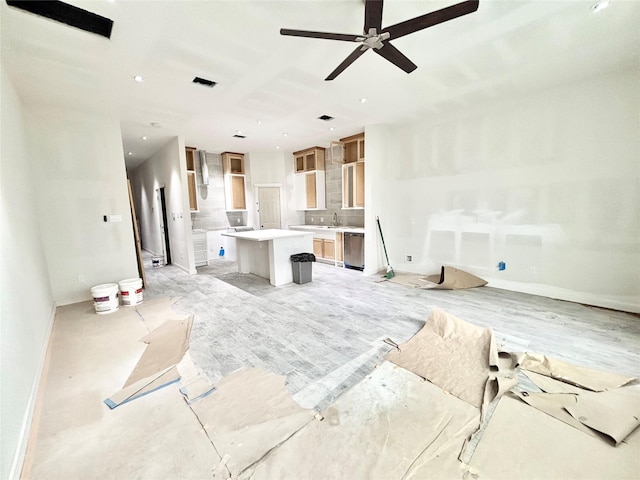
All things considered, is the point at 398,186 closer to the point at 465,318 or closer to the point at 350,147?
the point at 350,147

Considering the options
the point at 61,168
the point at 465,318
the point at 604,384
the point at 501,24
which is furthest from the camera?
the point at 61,168

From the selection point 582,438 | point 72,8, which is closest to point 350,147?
point 72,8

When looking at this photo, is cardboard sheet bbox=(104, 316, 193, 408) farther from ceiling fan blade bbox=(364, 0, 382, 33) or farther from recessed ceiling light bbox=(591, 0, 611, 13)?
recessed ceiling light bbox=(591, 0, 611, 13)

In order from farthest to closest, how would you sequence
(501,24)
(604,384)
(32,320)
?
(32,320) → (501,24) → (604,384)

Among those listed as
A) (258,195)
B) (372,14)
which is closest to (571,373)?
(372,14)

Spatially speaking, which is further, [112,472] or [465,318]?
[465,318]

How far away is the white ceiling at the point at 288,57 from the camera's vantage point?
2137mm

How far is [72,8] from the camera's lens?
2.09m

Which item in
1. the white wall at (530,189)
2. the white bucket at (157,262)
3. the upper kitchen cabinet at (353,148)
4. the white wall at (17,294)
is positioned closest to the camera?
the white wall at (17,294)

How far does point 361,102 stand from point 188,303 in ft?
13.4

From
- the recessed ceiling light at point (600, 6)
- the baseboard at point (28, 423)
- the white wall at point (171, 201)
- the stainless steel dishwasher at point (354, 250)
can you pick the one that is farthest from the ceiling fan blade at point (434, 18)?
the white wall at point (171, 201)

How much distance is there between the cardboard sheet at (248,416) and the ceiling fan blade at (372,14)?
2825mm

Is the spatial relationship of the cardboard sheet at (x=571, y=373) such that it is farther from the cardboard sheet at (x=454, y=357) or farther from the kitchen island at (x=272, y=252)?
the kitchen island at (x=272, y=252)

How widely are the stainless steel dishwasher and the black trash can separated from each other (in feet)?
4.18
